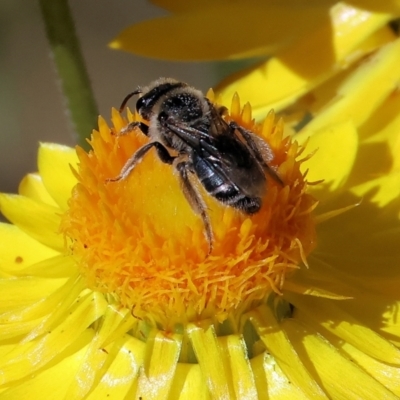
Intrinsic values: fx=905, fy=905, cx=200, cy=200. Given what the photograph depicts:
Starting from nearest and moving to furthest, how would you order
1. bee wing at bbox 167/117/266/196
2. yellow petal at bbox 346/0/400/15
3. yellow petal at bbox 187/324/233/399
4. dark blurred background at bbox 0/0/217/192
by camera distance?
1. bee wing at bbox 167/117/266/196
2. yellow petal at bbox 187/324/233/399
3. yellow petal at bbox 346/0/400/15
4. dark blurred background at bbox 0/0/217/192

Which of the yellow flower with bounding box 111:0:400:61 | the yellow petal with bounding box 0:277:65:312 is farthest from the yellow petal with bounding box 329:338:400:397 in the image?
the yellow flower with bounding box 111:0:400:61

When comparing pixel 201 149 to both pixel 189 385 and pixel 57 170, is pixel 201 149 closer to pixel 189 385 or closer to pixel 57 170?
pixel 189 385

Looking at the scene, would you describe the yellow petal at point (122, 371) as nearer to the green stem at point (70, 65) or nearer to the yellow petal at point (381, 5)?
the green stem at point (70, 65)

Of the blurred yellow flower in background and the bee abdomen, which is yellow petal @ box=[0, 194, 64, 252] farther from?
the bee abdomen

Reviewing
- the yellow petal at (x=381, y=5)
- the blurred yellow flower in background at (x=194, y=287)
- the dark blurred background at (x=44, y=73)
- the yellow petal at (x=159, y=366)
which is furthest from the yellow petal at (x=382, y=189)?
the dark blurred background at (x=44, y=73)

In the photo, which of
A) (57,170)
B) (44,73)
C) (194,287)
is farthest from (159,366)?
(44,73)

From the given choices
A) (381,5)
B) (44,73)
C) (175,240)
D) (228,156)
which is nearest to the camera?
(228,156)

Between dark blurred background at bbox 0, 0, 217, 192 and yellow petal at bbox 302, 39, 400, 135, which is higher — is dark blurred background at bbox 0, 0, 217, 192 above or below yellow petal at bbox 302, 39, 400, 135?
above
